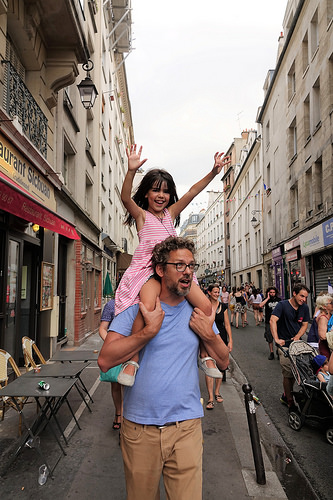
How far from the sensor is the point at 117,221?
2652 cm

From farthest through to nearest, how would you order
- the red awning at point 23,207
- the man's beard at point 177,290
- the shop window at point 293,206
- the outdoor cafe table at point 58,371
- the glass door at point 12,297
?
the shop window at point 293,206, the glass door at point 12,297, the red awning at point 23,207, the outdoor cafe table at point 58,371, the man's beard at point 177,290

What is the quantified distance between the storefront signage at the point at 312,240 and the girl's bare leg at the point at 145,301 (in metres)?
14.3

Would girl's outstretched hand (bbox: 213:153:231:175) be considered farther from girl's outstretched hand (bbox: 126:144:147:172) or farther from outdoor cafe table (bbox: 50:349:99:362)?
outdoor cafe table (bbox: 50:349:99:362)

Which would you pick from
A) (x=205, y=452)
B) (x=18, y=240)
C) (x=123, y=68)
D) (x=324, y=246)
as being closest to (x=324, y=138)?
(x=324, y=246)

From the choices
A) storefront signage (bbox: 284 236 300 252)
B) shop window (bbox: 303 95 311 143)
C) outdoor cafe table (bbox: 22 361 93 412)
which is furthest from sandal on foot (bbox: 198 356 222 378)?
shop window (bbox: 303 95 311 143)

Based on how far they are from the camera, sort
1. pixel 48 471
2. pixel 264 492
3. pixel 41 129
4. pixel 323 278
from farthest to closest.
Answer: pixel 323 278 < pixel 41 129 < pixel 48 471 < pixel 264 492

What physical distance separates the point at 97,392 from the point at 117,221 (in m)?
20.6

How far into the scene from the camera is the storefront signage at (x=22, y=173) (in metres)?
5.92

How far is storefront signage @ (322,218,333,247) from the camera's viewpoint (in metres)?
14.0

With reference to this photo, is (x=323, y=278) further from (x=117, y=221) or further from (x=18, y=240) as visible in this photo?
(x=117, y=221)

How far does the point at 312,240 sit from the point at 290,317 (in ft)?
36.4

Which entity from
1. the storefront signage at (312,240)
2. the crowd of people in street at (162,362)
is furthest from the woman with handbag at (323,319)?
the storefront signage at (312,240)

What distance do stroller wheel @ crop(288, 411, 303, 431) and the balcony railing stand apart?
6269 mm

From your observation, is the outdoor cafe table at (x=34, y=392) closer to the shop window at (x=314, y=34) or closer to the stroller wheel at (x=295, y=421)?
the stroller wheel at (x=295, y=421)
